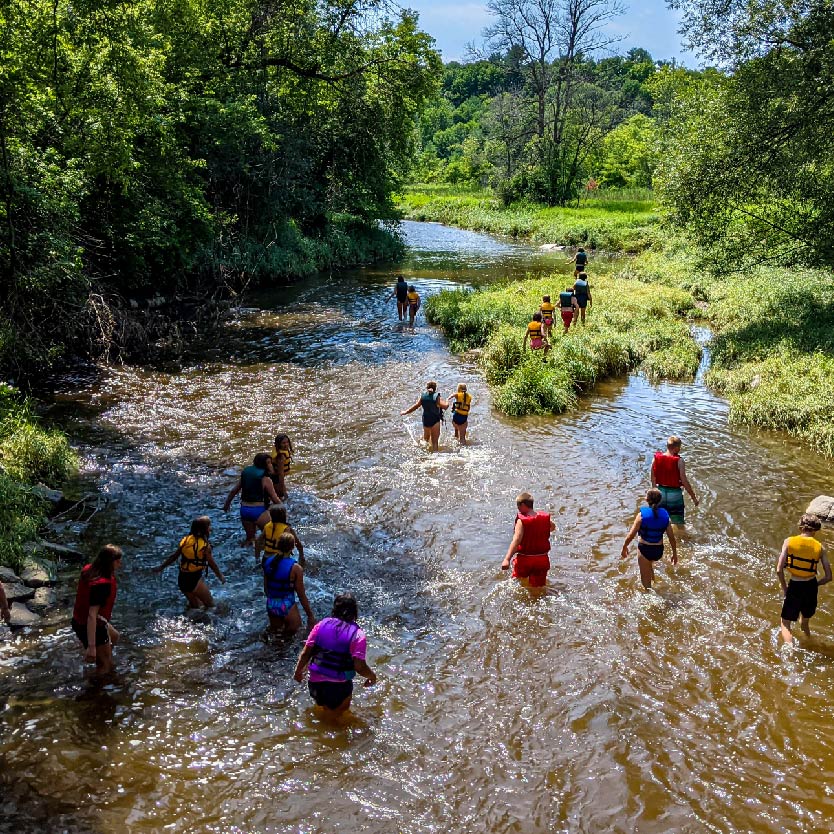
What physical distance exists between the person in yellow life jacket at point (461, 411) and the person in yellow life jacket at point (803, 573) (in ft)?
23.9

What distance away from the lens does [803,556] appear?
8.41 m

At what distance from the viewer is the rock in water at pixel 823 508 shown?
37.7 feet

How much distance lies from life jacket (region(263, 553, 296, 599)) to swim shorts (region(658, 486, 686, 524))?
239 inches

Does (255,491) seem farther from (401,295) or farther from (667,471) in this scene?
(401,295)

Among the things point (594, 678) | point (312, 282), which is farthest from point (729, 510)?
point (312, 282)

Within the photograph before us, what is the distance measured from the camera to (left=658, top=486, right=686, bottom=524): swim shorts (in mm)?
11102

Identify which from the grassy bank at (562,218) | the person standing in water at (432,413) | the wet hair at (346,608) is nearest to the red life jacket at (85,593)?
the wet hair at (346,608)

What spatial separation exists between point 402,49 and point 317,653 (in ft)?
103

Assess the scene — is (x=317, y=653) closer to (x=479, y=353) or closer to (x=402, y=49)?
(x=479, y=353)

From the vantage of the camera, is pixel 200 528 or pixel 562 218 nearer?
pixel 200 528

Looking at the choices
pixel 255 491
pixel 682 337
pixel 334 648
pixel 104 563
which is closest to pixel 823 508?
pixel 334 648

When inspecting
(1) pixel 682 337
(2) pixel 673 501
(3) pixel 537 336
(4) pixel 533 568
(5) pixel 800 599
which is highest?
(3) pixel 537 336

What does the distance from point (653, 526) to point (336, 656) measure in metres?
4.95

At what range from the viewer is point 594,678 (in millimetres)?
8086
